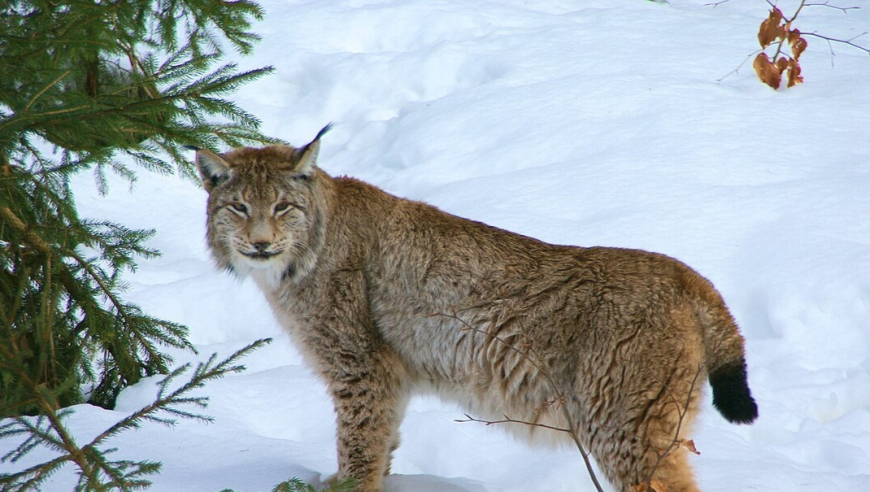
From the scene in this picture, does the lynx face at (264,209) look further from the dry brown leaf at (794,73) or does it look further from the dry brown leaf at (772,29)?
the dry brown leaf at (794,73)

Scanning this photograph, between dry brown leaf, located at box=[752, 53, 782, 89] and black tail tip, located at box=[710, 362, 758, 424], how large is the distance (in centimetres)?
584

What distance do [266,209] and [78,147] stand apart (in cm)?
102

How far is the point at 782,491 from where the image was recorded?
447 centimetres

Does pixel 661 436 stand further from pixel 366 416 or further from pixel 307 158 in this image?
pixel 307 158

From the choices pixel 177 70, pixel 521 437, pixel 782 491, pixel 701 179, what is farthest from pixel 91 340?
pixel 701 179

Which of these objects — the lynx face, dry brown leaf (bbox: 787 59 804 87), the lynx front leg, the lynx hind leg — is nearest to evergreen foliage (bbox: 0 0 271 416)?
the lynx face

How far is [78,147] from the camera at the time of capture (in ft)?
12.1

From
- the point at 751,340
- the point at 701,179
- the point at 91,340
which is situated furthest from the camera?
the point at 701,179

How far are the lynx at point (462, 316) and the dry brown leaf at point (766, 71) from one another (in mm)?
5348

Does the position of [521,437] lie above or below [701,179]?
above

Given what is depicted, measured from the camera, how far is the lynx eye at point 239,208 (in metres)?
4.46

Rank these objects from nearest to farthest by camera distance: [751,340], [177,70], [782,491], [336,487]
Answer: [336,487]
[177,70]
[782,491]
[751,340]

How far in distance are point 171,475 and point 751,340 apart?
3935 mm

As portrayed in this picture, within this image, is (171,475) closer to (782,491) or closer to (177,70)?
(177,70)
